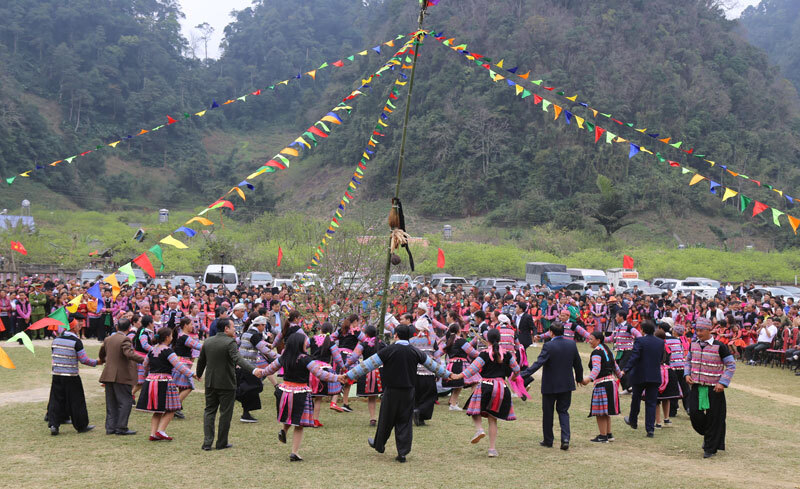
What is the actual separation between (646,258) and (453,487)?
142ft

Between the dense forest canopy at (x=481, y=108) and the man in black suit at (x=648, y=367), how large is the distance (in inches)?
1955

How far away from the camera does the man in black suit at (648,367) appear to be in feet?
32.8

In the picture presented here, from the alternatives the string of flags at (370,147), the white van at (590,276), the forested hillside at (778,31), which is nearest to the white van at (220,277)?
the string of flags at (370,147)

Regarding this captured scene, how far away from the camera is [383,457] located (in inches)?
335

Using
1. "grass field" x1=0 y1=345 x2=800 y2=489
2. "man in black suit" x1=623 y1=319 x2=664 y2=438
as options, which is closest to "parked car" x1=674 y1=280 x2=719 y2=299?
"grass field" x1=0 y1=345 x2=800 y2=489

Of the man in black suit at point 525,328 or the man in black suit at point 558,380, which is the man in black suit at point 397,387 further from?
the man in black suit at point 525,328

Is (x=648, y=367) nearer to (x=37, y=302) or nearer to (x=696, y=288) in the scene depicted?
(x=37, y=302)

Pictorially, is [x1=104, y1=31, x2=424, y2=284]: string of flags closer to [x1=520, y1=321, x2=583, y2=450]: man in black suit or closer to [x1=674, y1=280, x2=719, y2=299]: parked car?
[x1=520, y1=321, x2=583, y2=450]: man in black suit

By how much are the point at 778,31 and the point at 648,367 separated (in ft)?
420

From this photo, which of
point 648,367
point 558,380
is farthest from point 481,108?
point 558,380

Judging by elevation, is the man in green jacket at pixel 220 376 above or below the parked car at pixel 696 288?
below

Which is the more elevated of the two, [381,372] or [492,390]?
[381,372]

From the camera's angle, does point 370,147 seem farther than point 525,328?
No

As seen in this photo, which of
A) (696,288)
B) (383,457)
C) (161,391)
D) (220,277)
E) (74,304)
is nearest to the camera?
(383,457)
